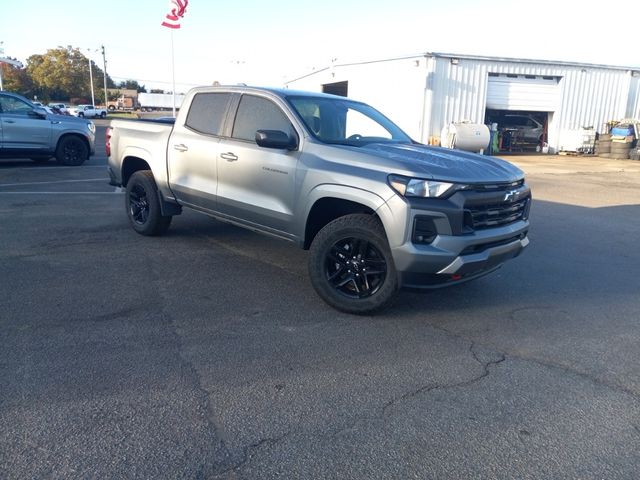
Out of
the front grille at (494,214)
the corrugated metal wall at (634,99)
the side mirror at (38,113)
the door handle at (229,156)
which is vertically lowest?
the front grille at (494,214)

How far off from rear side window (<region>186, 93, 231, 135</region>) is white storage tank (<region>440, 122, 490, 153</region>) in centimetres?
1629

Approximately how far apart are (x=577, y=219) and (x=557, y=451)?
7.63 m

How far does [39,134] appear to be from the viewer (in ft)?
46.5

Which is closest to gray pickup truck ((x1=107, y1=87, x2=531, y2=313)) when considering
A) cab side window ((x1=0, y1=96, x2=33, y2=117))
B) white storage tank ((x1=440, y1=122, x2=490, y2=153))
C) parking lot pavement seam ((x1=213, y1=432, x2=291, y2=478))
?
parking lot pavement seam ((x1=213, y1=432, x2=291, y2=478))

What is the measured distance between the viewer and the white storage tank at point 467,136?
2155 cm

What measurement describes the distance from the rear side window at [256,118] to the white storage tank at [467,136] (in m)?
16.7

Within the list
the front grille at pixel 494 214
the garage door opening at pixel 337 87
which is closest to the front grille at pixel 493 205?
the front grille at pixel 494 214

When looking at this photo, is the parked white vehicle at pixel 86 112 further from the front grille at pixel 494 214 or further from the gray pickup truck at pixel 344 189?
the front grille at pixel 494 214

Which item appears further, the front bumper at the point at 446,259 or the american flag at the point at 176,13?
the american flag at the point at 176,13

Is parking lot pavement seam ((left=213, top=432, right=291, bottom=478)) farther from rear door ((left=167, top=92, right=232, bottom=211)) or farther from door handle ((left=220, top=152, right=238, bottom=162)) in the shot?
rear door ((left=167, top=92, right=232, bottom=211))

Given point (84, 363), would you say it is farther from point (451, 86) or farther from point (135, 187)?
point (451, 86)

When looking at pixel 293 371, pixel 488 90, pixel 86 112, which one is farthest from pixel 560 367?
pixel 86 112

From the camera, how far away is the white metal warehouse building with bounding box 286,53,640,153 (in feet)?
76.6

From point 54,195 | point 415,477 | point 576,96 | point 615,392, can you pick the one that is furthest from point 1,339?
point 576,96
